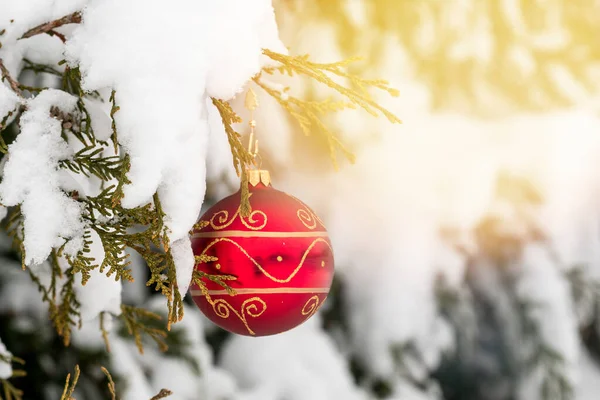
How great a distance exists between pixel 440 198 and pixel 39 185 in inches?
102

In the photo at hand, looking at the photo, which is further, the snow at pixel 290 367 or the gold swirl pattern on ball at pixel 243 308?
the snow at pixel 290 367

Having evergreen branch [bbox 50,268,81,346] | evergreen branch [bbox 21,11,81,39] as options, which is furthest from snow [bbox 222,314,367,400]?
evergreen branch [bbox 21,11,81,39]

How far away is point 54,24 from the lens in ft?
5.57

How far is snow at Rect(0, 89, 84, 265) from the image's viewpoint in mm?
1488

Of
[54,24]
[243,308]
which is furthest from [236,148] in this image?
[54,24]

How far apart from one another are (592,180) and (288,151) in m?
1.86

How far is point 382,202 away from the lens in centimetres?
375

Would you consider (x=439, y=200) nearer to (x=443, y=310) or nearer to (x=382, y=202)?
(x=382, y=202)

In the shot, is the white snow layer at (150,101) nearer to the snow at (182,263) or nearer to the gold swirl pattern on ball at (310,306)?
the snow at (182,263)

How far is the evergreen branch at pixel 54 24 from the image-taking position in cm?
165

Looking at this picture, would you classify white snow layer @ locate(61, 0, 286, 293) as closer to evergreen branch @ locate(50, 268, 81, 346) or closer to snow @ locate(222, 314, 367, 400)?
evergreen branch @ locate(50, 268, 81, 346)

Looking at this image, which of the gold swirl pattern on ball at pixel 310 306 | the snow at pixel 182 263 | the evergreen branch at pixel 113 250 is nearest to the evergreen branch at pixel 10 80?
the evergreen branch at pixel 113 250

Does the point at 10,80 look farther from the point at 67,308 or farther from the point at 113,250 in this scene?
the point at 67,308

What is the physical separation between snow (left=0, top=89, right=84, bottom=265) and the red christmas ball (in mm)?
338
